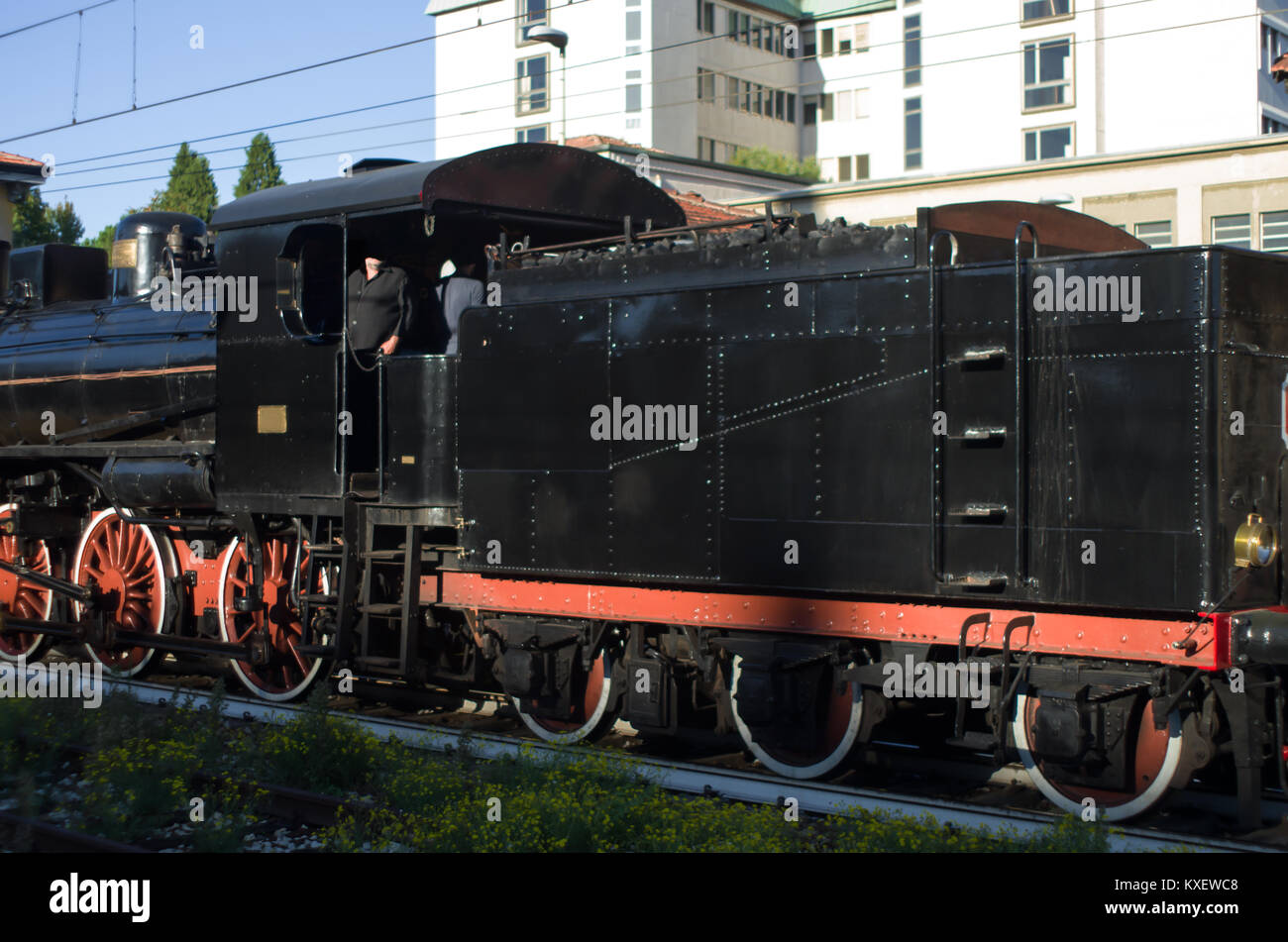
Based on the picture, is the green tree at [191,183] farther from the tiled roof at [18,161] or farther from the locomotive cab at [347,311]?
the locomotive cab at [347,311]

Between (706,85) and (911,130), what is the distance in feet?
28.0

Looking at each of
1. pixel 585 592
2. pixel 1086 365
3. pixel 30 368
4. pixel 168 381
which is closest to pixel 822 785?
pixel 585 592

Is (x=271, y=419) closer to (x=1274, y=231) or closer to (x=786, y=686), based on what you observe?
(x=786, y=686)

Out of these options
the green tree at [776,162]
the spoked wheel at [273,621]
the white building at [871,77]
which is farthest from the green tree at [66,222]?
the spoked wheel at [273,621]

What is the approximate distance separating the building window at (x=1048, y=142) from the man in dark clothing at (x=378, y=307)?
38.9m

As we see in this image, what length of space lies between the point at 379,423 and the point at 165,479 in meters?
2.38

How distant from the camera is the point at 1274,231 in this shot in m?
24.1

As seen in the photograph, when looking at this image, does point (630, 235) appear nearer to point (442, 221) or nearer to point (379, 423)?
point (442, 221)

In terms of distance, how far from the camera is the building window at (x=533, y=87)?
54.5 meters

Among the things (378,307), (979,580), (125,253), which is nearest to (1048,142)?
(125,253)

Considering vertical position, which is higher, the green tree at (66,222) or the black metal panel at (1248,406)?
the green tree at (66,222)

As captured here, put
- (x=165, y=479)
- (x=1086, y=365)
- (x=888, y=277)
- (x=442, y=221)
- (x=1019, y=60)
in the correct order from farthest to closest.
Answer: (x=1019, y=60) → (x=165, y=479) → (x=442, y=221) → (x=888, y=277) → (x=1086, y=365)

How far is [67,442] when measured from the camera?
36.9 feet

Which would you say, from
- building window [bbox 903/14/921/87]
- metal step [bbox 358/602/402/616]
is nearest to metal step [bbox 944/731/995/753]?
metal step [bbox 358/602/402/616]
